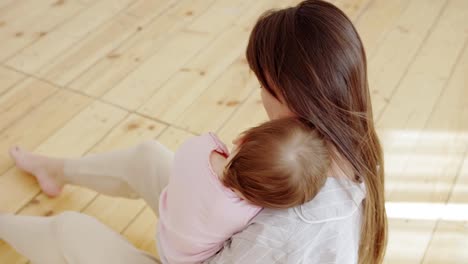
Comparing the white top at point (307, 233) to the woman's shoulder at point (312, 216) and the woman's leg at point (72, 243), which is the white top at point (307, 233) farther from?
the woman's leg at point (72, 243)

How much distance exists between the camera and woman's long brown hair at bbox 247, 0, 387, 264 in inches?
35.3

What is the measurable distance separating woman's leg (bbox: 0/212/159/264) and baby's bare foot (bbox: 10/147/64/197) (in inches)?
9.9

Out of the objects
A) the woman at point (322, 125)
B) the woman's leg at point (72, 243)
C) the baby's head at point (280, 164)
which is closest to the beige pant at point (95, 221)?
the woman's leg at point (72, 243)

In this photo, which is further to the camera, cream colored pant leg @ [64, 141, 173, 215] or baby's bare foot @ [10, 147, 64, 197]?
baby's bare foot @ [10, 147, 64, 197]

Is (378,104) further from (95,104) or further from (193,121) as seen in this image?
(95,104)

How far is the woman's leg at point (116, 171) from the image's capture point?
4.36 ft

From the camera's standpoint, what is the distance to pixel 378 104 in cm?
195

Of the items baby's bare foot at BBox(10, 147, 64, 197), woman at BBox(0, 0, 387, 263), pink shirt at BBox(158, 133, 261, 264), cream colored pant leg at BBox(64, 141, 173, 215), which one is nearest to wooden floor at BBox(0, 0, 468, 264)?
baby's bare foot at BBox(10, 147, 64, 197)

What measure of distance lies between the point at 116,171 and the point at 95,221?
182 mm

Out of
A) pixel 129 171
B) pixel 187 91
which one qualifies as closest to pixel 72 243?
pixel 129 171

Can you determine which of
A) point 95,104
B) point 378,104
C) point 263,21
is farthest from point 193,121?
point 263,21

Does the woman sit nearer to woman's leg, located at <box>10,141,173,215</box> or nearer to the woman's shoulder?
the woman's shoulder

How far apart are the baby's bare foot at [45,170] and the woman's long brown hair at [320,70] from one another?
2.63ft

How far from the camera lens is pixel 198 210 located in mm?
983
